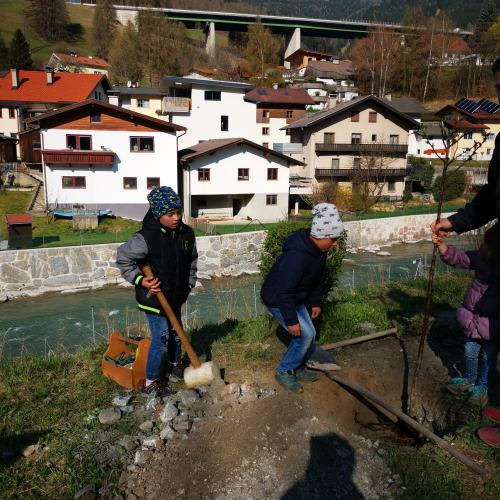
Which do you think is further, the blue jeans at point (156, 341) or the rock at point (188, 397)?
the blue jeans at point (156, 341)

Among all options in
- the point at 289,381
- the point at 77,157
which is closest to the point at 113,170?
the point at 77,157

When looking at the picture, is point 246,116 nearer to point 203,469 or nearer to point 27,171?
point 27,171

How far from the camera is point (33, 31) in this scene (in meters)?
82.6

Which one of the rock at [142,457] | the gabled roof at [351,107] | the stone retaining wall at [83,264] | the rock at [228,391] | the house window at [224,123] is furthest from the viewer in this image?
the house window at [224,123]

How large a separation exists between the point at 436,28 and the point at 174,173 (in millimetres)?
69030

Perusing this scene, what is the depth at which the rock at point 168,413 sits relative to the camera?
154 inches

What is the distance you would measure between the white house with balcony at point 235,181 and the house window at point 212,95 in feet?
25.4

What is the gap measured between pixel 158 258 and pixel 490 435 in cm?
324

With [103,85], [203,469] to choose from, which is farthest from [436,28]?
[203,469]

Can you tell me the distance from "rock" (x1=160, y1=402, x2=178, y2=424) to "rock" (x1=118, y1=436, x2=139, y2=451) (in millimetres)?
314

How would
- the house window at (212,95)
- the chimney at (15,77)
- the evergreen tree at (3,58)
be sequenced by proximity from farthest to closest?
the evergreen tree at (3,58) → the chimney at (15,77) → the house window at (212,95)

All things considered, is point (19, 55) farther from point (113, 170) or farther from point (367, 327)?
point (367, 327)

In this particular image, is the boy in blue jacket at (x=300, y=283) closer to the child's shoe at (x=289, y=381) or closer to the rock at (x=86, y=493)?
the child's shoe at (x=289, y=381)

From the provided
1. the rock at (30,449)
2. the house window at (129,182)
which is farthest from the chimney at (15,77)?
the rock at (30,449)
